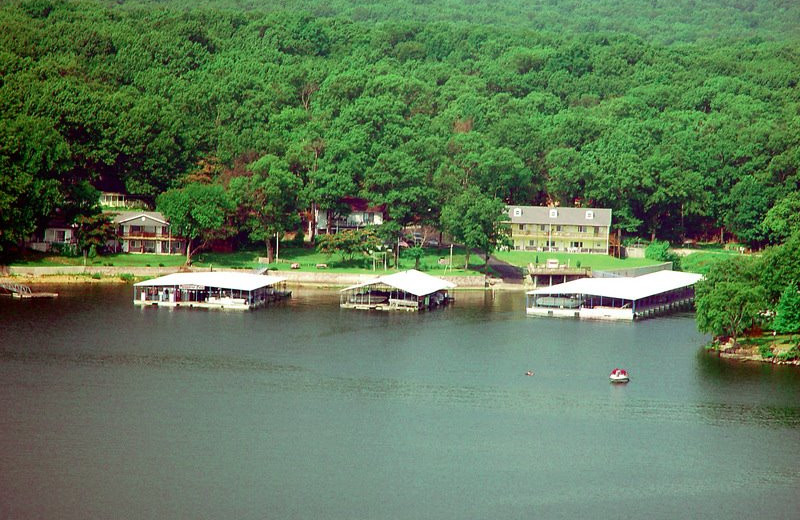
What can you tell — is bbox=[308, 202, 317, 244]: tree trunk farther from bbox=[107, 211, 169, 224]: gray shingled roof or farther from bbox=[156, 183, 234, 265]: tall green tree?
bbox=[107, 211, 169, 224]: gray shingled roof

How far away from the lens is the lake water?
40062 mm

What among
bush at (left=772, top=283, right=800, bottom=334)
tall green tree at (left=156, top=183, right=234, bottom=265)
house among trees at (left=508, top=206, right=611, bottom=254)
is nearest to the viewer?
bush at (left=772, top=283, right=800, bottom=334)

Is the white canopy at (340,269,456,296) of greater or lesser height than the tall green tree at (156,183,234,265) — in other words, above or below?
below

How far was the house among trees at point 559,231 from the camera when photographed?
318 feet

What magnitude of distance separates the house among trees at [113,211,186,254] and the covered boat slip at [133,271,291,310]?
40.9 feet

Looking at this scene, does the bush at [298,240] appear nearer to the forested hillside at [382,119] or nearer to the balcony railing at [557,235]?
the forested hillside at [382,119]

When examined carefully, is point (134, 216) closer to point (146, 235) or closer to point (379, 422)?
point (146, 235)

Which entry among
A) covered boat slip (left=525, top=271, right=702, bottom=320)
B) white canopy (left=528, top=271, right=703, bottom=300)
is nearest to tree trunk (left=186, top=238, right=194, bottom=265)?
covered boat slip (left=525, top=271, right=702, bottom=320)

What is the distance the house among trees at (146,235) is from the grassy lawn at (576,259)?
22.2 m

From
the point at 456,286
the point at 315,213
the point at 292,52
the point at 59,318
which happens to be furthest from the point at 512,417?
the point at 292,52

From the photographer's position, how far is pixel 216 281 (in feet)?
242

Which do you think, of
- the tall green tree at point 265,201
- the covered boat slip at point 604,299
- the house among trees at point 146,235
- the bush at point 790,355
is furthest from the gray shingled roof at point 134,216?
the bush at point 790,355

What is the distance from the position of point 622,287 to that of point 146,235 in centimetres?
3191

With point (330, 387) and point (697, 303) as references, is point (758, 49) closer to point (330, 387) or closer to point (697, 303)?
point (697, 303)
